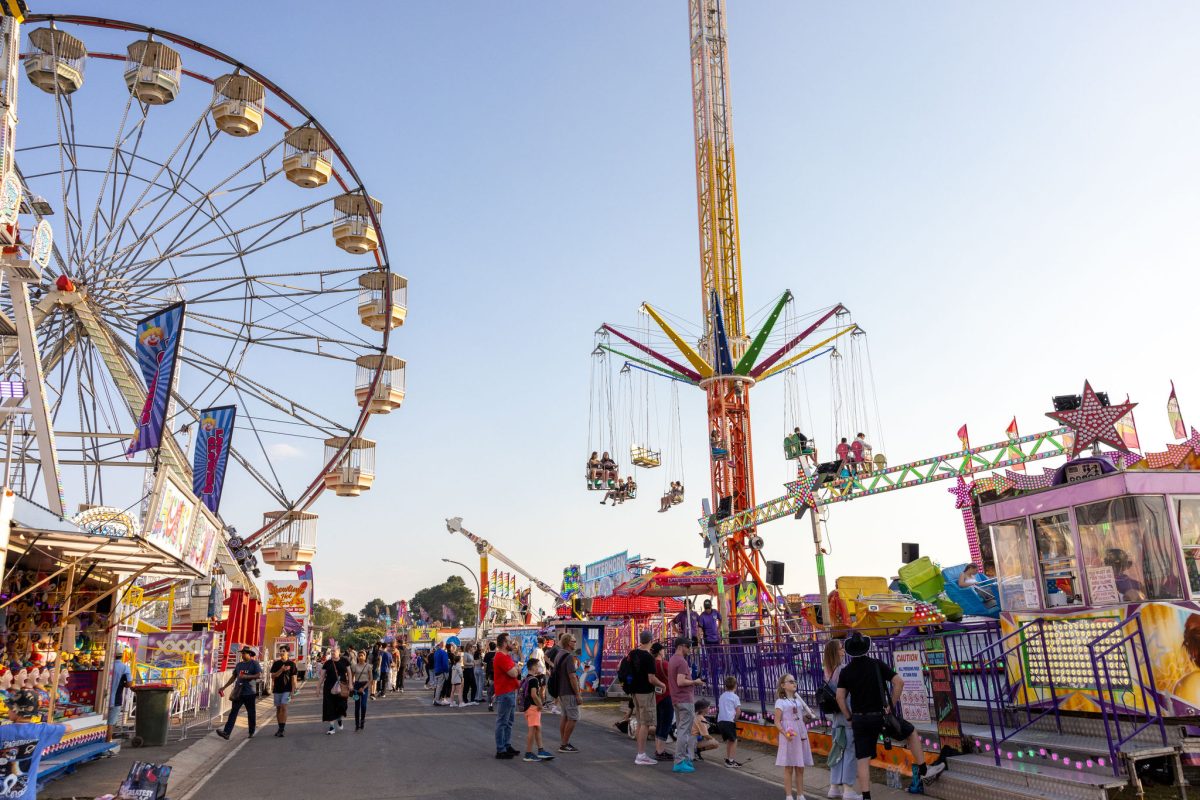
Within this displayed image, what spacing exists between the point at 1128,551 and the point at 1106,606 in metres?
0.61

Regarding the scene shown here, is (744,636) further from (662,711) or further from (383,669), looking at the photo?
(383,669)

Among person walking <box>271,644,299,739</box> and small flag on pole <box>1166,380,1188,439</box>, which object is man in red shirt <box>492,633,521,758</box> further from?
small flag on pole <box>1166,380,1188,439</box>

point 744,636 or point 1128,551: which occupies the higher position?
point 1128,551

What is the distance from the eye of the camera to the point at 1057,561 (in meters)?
10.0

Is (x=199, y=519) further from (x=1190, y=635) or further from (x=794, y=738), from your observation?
(x=1190, y=635)

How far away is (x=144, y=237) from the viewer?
2067 cm

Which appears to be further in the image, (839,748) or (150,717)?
(150,717)

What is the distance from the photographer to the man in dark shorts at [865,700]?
817cm

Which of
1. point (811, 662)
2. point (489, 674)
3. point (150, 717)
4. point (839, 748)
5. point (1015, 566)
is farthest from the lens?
point (489, 674)

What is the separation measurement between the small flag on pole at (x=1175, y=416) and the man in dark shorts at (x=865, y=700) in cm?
758

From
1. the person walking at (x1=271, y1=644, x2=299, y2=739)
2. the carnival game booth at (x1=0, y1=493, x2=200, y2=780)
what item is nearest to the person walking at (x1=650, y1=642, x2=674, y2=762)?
the carnival game booth at (x1=0, y1=493, x2=200, y2=780)

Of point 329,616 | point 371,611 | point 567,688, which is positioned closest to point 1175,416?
point 567,688

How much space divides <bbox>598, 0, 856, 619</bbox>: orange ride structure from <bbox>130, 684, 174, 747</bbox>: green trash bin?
62.8 feet

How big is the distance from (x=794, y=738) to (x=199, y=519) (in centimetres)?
1047
